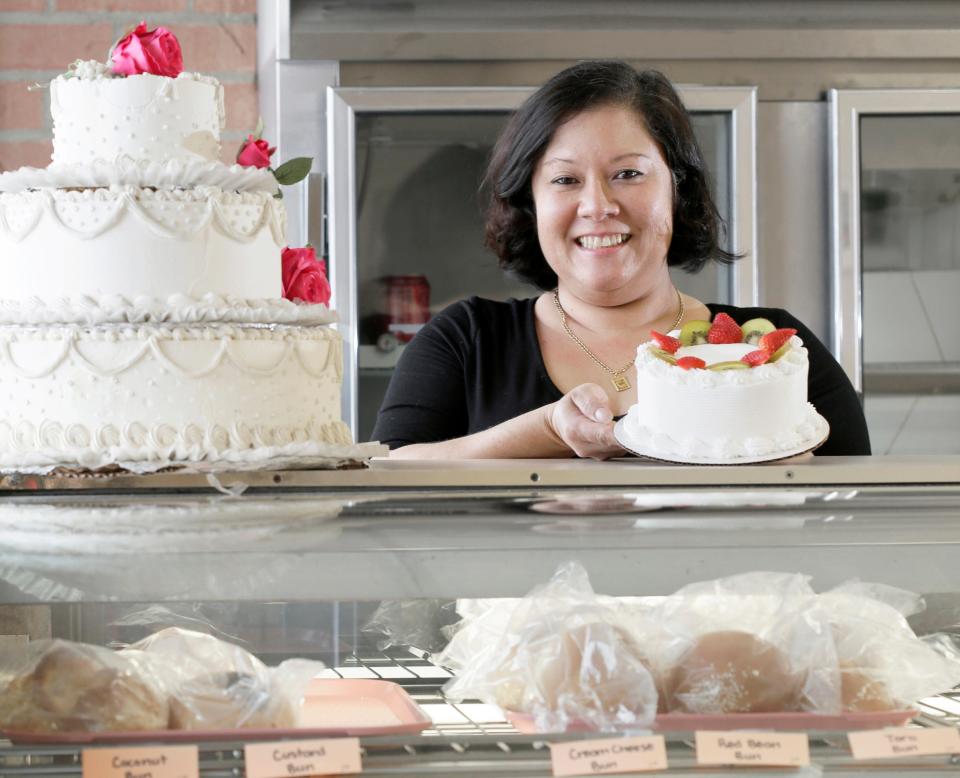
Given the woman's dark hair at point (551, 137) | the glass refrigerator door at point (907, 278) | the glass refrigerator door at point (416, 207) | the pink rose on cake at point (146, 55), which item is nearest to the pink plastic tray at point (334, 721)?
the pink rose on cake at point (146, 55)

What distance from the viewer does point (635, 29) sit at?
2.41 meters

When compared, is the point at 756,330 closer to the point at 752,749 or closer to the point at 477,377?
the point at 752,749

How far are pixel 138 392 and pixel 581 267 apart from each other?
39.2 inches

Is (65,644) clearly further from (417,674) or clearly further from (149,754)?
(417,674)

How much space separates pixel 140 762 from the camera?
3.07ft

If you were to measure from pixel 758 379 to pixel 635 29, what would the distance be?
143 centimetres

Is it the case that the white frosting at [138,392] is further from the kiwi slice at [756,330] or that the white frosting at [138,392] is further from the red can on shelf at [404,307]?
the red can on shelf at [404,307]

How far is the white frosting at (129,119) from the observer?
1123 millimetres

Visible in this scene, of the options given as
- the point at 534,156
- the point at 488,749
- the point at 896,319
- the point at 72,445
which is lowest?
the point at 488,749

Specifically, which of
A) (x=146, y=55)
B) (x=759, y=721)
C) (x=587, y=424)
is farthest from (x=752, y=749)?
(x=146, y=55)

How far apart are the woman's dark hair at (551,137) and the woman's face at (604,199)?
0.02 meters

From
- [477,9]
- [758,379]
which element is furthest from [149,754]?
[477,9]

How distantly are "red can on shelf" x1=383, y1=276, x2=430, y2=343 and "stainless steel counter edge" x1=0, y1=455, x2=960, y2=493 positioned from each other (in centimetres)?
138

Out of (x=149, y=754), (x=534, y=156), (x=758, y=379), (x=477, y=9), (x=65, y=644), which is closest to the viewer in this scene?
(x=149, y=754)
